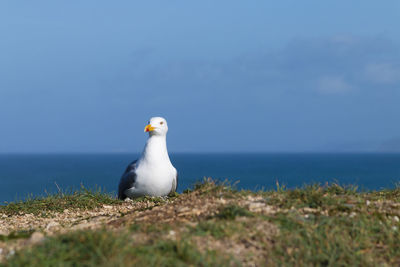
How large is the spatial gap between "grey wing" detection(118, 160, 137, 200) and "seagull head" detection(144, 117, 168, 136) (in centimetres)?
97

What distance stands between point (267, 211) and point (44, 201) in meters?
6.76

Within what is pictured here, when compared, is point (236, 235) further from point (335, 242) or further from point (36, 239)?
point (36, 239)

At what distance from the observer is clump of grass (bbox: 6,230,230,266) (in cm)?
507

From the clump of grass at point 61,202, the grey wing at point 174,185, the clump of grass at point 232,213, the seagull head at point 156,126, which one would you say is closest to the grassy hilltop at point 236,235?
the clump of grass at point 232,213

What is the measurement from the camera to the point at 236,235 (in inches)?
229

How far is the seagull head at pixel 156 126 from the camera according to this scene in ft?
36.9

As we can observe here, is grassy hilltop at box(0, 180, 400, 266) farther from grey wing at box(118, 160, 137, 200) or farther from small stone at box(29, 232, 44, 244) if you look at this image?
grey wing at box(118, 160, 137, 200)

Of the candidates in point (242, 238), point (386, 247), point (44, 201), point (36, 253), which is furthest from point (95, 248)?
point (44, 201)

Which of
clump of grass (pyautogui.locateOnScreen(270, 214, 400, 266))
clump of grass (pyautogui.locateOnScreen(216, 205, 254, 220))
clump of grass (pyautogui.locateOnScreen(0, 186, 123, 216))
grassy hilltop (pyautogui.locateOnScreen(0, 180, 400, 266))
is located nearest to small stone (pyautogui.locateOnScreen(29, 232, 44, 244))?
grassy hilltop (pyautogui.locateOnScreen(0, 180, 400, 266))

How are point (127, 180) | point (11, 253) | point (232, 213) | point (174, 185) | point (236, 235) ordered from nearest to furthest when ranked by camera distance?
1. point (11, 253)
2. point (236, 235)
3. point (232, 213)
4. point (127, 180)
5. point (174, 185)

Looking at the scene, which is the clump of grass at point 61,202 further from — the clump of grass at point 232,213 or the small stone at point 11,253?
the clump of grass at point 232,213

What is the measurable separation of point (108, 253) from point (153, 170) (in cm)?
608

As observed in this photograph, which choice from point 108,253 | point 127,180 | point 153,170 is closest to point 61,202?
point 127,180

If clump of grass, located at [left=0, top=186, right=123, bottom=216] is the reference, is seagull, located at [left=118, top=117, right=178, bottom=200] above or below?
above
